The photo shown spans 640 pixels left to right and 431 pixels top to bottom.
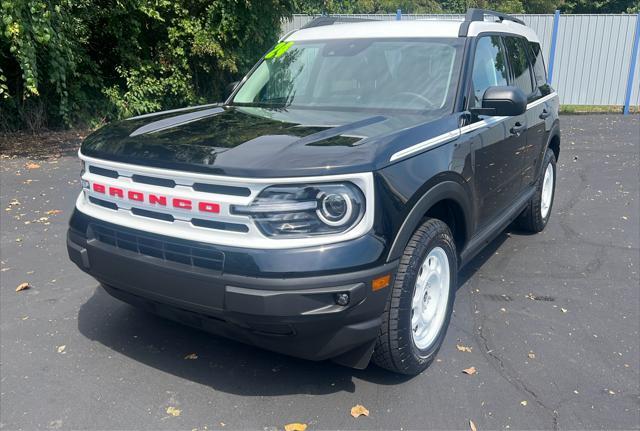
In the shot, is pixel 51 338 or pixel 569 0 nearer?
pixel 51 338

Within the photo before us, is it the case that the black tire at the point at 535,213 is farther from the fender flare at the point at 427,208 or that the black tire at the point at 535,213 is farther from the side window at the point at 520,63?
the fender flare at the point at 427,208

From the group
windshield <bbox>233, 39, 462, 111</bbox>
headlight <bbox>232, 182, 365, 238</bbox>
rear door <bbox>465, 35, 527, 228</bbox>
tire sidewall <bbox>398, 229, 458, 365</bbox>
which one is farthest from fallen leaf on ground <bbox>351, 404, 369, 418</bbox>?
windshield <bbox>233, 39, 462, 111</bbox>

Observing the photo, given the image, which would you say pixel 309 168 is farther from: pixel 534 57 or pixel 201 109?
pixel 534 57

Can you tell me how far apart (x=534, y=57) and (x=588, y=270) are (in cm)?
217

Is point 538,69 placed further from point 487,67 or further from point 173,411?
point 173,411

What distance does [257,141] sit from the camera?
2.82 m

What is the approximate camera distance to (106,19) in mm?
11188

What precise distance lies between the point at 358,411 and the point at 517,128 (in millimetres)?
2684

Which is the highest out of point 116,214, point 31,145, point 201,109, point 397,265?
point 201,109

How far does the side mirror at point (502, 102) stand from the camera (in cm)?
349

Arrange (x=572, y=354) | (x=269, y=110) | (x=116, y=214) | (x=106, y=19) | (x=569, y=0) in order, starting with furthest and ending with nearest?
(x=569, y=0) < (x=106, y=19) < (x=269, y=110) < (x=572, y=354) < (x=116, y=214)

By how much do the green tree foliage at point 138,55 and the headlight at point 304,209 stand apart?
28.9 feet

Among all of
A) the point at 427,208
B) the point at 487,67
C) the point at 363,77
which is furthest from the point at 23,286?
the point at 487,67

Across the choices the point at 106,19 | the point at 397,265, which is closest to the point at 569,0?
the point at 106,19
